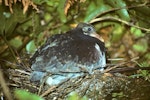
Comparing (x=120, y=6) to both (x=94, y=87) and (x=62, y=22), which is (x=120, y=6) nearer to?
(x=62, y=22)

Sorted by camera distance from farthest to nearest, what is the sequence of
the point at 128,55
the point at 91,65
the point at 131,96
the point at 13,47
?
the point at 128,55, the point at 13,47, the point at 91,65, the point at 131,96

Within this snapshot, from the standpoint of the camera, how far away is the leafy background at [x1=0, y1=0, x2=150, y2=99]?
3.14 metres

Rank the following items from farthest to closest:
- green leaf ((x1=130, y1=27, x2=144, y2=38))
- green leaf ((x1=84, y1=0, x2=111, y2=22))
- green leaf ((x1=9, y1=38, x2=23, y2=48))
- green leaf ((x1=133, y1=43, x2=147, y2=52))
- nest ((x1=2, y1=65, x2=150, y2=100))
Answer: green leaf ((x1=133, y1=43, x2=147, y2=52)), green leaf ((x1=130, y1=27, x2=144, y2=38)), green leaf ((x1=9, y1=38, x2=23, y2=48)), green leaf ((x1=84, y1=0, x2=111, y2=22)), nest ((x1=2, y1=65, x2=150, y2=100))

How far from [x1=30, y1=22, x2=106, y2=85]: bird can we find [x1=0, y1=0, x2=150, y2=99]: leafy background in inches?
16.2

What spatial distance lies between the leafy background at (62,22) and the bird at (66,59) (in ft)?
1.35

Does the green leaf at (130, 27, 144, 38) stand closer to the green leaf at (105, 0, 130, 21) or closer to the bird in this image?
the green leaf at (105, 0, 130, 21)

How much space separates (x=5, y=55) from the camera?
347 cm

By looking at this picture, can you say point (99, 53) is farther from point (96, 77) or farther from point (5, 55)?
point (5, 55)

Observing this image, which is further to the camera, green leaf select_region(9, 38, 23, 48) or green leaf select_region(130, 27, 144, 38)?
green leaf select_region(130, 27, 144, 38)

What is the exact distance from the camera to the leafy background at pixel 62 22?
3143 millimetres

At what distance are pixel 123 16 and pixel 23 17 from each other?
3.00 feet

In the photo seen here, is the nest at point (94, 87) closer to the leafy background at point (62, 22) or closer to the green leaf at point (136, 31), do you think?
the leafy background at point (62, 22)

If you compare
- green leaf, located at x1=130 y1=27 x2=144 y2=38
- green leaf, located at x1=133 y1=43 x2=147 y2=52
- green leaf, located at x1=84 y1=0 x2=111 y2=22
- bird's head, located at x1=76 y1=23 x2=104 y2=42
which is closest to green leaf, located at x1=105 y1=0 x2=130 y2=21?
green leaf, located at x1=84 y1=0 x2=111 y2=22

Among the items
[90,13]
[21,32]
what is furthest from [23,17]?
[90,13]
